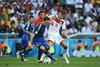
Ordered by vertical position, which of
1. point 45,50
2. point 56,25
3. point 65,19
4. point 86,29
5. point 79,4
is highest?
point 56,25

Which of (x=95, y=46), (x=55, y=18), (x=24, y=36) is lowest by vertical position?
(x=95, y=46)

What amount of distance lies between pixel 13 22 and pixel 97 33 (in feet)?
17.7

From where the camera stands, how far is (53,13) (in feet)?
108

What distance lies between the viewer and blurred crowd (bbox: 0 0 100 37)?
31000 millimetres

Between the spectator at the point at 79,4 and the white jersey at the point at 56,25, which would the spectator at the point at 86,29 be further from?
the white jersey at the point at 56,25

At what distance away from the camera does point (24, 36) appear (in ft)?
82.8

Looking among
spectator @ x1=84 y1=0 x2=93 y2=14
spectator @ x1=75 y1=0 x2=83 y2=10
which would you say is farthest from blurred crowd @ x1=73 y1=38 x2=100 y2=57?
spectator @ x1=75 y1=0 x2=83 y2=10

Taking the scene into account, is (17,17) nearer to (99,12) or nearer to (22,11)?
(22,11)

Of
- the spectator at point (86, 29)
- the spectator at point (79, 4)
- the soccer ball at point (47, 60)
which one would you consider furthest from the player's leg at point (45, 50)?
the spectator at point (79, 4)

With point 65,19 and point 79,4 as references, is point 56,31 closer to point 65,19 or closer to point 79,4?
point 65,19

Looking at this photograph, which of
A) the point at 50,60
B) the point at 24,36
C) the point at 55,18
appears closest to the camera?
Result: the point at 50,60

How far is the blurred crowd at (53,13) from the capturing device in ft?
102

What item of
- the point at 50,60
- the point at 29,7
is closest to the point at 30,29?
the point at 50,60

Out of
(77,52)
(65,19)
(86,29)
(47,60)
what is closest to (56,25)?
(47,60)
